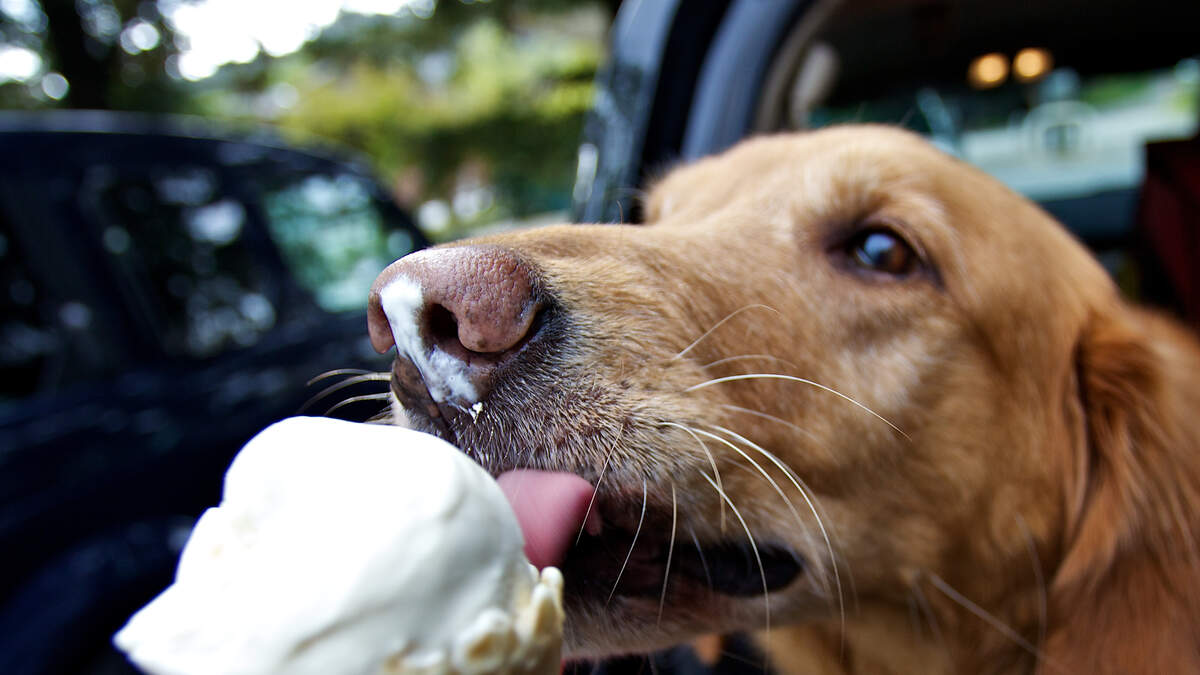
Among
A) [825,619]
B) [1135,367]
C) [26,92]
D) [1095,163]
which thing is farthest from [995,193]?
[26,92]

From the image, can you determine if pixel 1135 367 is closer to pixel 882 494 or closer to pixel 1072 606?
pixel 1072 606

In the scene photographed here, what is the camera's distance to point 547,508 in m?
1.19

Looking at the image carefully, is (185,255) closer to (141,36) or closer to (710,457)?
(710,457)

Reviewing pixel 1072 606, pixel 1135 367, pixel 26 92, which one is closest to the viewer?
pixel 1072 606

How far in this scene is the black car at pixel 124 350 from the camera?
247 cm

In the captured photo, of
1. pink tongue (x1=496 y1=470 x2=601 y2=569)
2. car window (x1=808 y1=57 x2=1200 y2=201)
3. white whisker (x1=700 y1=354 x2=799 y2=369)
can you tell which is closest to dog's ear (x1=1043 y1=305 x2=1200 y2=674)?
white whisker (x1=700 y1=354 x2=799 y2=369)

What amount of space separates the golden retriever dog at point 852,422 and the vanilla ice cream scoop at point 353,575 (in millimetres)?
317

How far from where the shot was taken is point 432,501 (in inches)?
33.0

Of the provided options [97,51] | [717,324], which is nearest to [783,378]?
[717,324]

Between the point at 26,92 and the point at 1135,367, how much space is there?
13.9 m

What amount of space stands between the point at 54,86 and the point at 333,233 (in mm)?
10098

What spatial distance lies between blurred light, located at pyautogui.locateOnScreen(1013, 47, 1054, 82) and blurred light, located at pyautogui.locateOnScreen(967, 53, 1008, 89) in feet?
0.22

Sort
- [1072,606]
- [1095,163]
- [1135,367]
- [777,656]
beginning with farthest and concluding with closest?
[1095,163]
[777,656]
[1135,367]
[1072,606]

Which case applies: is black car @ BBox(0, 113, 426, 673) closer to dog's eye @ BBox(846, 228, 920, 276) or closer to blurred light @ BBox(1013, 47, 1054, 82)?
dog's eye @ BBox(846, 228, 920, 276)
